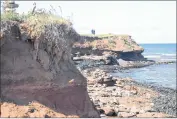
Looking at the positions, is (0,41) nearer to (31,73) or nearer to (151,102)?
(31,73)

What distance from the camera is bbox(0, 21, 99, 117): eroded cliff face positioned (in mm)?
12023

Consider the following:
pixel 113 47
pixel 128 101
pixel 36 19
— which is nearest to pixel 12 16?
pixel 36 19

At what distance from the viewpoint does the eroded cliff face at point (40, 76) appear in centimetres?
1202

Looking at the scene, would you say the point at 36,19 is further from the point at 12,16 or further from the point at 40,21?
the point at 12,16

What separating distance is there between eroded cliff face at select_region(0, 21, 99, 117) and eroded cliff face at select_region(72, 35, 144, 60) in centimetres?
7658

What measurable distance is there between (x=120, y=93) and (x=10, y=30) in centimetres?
2554

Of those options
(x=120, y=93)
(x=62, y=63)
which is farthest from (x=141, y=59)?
(x=62, y=63)

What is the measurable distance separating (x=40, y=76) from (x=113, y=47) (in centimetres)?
8465

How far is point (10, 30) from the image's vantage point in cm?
1238

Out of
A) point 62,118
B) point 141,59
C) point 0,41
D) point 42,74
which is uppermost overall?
point 0,41

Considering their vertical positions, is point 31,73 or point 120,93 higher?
point 31,73

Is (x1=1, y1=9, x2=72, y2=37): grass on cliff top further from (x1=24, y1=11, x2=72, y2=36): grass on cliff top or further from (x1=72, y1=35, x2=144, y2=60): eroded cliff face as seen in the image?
(x1=72, y1=35, x2=144, y2=60): eroded cliff face

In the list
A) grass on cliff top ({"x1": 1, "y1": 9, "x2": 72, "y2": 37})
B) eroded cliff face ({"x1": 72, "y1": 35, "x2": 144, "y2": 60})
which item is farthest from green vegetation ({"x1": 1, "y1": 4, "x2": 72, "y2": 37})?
eroded cliff face ({"x1": 72, "y1": 35, "x2": 144, "y2": 60})

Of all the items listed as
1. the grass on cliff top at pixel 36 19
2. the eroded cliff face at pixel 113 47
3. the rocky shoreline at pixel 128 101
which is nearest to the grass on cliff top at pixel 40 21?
the grass on cliff top at pixel 36 19
